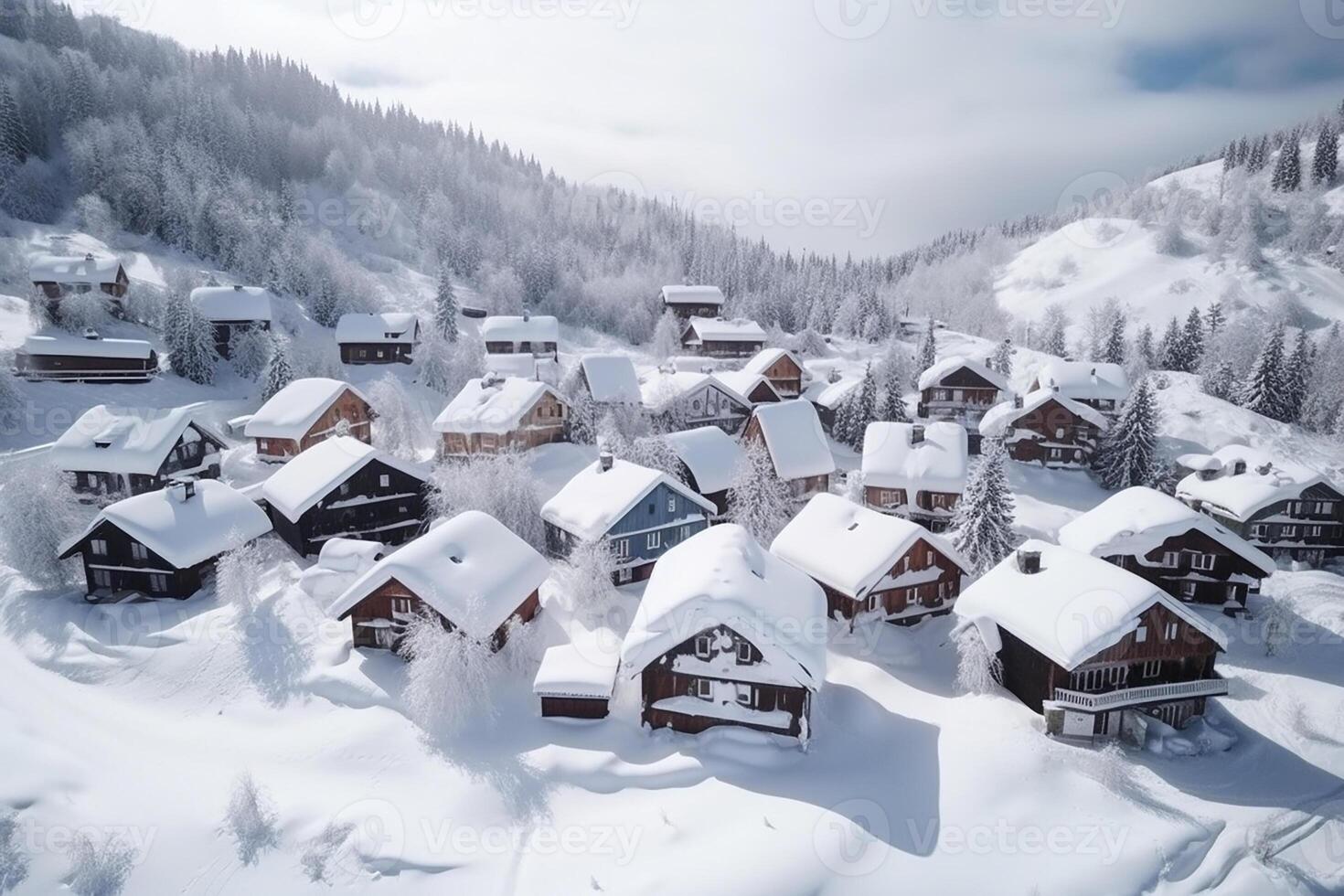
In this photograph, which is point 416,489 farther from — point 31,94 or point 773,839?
point 31,94

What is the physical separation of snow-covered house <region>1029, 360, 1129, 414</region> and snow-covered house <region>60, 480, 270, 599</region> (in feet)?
223

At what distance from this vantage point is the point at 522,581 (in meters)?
30.8

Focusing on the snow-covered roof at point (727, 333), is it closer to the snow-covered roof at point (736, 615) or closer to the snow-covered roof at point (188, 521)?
the snow-covered roof at point (188, 521)

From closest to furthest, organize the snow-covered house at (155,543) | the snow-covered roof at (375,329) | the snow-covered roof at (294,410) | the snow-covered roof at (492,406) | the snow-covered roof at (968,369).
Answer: the snow-covered house at (155,543) → the snow-covered roof at (294,410) → the snow-covered roof at (492,406) → the snow-covered roof at (968,369) → the snow-covered roof at (375,329)

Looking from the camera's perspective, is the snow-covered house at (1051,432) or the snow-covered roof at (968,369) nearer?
the snow-covered house at (1051,432)

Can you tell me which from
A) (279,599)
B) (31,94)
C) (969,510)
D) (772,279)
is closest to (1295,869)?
(969,510)

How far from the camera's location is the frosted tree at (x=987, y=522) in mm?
38406

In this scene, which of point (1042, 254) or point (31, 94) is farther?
point (1042, 254)

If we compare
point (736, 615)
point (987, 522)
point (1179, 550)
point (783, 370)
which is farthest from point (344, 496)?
point (1179, 550)

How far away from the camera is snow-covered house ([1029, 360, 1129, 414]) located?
64.6 metres

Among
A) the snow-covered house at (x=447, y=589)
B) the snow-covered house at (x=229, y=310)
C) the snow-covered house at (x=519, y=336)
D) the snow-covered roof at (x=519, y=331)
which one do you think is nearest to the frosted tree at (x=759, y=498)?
the snow-covered house at (x=447, y=589)

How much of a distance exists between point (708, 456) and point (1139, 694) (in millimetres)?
27298

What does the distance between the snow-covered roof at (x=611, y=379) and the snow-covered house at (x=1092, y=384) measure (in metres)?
40.4

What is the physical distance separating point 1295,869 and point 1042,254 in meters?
172
